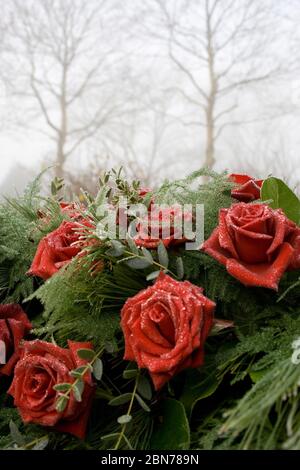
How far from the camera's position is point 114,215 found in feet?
1.50

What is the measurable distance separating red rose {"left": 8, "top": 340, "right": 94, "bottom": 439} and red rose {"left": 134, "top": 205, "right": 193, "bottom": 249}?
9 cm

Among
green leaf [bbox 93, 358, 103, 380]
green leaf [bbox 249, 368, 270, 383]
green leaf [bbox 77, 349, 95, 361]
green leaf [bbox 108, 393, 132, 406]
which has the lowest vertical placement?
green leaf [bbox 108, 393, 132, 406]

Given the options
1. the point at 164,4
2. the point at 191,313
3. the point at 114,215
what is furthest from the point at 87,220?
the point at 164,4

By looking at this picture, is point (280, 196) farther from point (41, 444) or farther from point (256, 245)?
point (41, 444)

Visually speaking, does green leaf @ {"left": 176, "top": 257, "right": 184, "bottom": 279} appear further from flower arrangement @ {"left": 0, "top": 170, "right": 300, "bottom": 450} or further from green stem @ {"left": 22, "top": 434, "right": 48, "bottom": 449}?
green stem @ {"left": 22, "top": 434, "right": 48, "bottom": 449}

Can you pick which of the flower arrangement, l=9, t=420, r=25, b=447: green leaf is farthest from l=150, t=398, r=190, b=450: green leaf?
l=9, t=420, r=25, b=447: green leaf

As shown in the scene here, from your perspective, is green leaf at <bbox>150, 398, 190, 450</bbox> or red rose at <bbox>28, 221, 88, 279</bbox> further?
red rose at <bbox>28, 221, 88, 279</bbox>

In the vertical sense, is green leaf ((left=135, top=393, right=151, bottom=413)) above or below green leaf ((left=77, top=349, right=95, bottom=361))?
below

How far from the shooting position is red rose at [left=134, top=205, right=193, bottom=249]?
1.44ft

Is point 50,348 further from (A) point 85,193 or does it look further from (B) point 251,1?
(B) point 251,1

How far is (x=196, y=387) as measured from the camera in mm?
410
